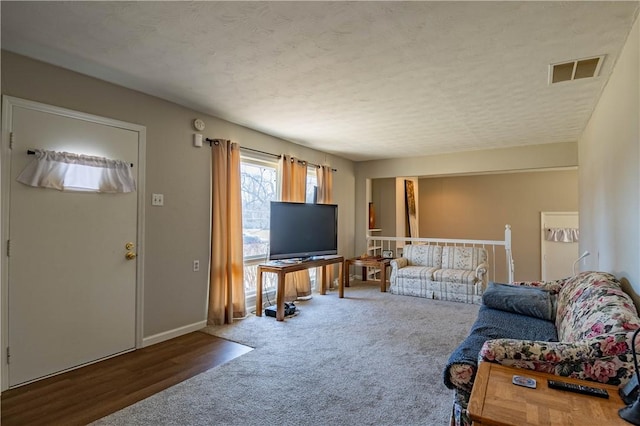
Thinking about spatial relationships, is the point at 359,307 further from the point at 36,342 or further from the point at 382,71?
the point at 36,342

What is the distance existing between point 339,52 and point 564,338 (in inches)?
92.9

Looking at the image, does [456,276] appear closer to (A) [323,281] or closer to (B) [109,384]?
(A) [323,281]

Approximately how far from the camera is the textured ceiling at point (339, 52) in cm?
189

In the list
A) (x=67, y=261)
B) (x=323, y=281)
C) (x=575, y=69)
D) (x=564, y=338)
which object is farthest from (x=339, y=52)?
(x=323, y=281)

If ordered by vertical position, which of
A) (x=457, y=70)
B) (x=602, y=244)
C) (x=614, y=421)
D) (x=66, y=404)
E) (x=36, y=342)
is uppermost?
(x=457, y=70)

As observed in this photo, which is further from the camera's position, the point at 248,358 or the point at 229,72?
the point at 248,358

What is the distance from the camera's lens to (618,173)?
237 cm

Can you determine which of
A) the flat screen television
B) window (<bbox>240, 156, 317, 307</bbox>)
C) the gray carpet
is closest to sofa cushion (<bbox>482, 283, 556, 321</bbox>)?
the gray carpet

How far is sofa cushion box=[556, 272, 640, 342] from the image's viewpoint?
1.55 metres

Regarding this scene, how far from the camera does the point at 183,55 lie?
2.41 m

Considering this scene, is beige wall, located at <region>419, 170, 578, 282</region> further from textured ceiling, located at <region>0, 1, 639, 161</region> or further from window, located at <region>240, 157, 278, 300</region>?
window, located at <region>240, 157, 278, 300</region>

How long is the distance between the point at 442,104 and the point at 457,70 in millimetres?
795

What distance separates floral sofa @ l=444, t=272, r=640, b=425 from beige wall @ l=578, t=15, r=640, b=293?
0.88 feet

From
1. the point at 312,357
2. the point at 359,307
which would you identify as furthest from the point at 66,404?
the point at 359,307
